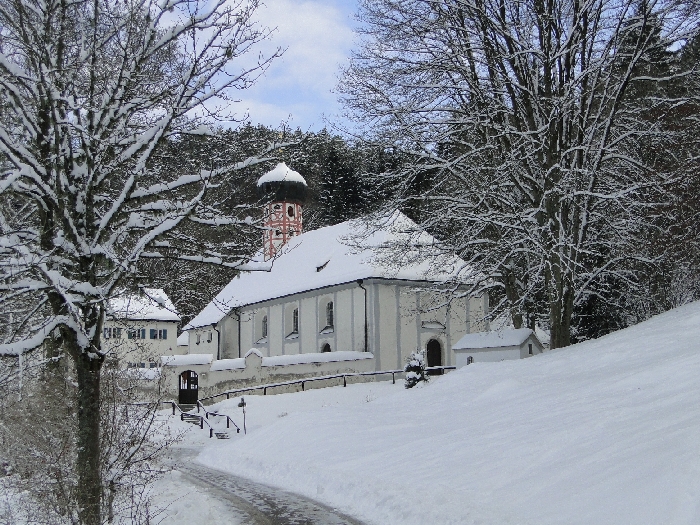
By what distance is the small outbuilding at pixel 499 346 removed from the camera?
71.1 ft

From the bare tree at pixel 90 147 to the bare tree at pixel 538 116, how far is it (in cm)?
1007

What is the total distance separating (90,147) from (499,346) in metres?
16.4

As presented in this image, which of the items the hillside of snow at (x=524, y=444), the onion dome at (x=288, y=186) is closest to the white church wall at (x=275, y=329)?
the onion dome at (x=288, y=186)

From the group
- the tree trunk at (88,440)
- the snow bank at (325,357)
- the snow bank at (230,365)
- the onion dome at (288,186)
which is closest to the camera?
the tree trunk at (88,440)

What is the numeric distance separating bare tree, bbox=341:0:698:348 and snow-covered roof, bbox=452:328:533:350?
101 inches

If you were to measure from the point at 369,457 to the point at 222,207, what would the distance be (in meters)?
5.70

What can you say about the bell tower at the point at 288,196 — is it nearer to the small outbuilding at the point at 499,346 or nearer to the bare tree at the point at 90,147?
the small outbuilding at the point at 499,346

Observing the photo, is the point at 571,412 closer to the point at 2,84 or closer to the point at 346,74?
the point at 2,84

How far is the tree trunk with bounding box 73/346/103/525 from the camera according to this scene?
26.2 feet

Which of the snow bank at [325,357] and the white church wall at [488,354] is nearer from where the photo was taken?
the white church wall at [488,354]

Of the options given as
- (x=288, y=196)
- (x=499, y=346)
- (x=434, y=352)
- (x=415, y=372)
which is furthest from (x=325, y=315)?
(x=499, y=346)

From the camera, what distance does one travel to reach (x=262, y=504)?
11.8m

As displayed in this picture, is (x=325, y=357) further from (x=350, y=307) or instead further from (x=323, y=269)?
(x=323, y=269)

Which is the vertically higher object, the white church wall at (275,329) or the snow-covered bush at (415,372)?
the white church wall at (275,329)
